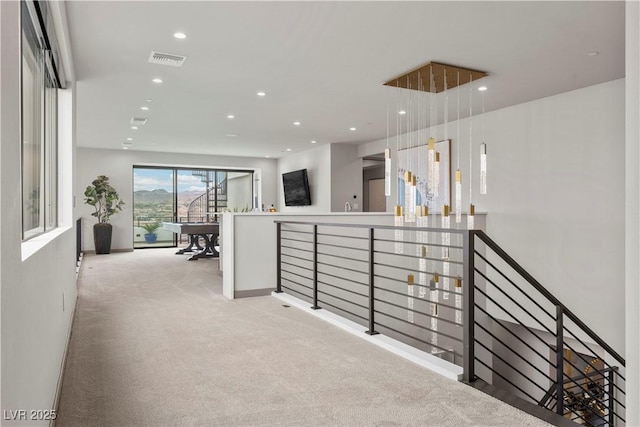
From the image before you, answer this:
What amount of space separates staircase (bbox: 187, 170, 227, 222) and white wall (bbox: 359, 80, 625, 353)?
805 cm

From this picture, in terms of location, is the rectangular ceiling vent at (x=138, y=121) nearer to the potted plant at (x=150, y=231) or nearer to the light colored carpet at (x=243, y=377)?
the light colored carpet at (x=243, y=377)

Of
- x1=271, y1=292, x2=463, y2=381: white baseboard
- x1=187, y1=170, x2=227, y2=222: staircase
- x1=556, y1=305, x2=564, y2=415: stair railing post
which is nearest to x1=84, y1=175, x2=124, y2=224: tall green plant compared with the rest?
x1=187, y1=170, x2=227, y2=222: staircase

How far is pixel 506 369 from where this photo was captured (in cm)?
756

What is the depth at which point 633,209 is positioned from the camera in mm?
803

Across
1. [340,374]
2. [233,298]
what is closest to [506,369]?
[233,298]

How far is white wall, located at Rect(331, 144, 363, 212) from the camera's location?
9562 millimetres

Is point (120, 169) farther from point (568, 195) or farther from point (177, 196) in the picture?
point (568, 195)

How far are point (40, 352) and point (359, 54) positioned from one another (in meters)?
3.50

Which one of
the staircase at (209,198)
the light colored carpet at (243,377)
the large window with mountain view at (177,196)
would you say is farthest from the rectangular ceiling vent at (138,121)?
the staircase at (209,198)

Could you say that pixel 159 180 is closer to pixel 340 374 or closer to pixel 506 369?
pixel 506 369

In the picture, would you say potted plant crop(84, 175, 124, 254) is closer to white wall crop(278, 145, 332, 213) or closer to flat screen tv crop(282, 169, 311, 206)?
flat screen tv crop(282, 169, 311, 206)

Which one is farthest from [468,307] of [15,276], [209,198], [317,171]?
[209,198]

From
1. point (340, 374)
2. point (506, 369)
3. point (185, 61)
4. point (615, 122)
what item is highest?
point (185, 61)

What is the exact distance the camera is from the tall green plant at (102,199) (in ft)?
31.5
